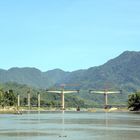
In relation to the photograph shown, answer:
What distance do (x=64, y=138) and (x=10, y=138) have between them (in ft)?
21.8

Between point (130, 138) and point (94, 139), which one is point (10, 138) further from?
point (130, 138)

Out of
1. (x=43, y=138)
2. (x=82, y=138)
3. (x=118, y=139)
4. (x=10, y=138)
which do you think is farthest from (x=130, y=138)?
(x=10, y=138)

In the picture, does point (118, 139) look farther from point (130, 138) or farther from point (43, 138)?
point (43, 138)

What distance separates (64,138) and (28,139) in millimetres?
4573

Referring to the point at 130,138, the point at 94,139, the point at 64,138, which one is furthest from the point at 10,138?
the point at 130,138

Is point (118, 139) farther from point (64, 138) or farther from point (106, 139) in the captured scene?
point (64, 138)

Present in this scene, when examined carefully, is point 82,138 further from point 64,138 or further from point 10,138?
point 10,138

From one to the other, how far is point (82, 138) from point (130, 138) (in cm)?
614

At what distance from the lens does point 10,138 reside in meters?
59.7

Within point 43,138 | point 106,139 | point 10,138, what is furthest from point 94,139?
point 10,138

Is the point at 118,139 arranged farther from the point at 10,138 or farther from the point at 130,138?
the point at 10,138

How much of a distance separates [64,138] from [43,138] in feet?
8.60

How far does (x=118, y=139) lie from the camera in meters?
59.8

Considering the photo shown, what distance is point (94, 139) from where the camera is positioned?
196ft
